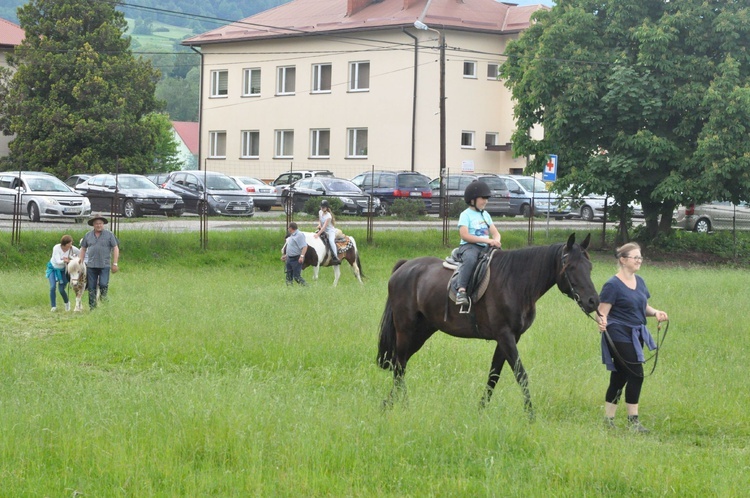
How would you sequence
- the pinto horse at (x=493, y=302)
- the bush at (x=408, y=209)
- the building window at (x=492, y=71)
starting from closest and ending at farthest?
the pinto horse at (x=493, y=302)
the bush at (x=408, y=209)
the building window at (x=492, y=71)

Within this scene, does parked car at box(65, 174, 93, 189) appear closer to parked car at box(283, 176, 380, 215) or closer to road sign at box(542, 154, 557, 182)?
parked car at box(283, 176, 380, 215)

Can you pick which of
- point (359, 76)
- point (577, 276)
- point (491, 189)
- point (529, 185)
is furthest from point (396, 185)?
point (577, 276)

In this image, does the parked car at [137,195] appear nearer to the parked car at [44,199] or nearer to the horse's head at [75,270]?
the parked car at [44,199]

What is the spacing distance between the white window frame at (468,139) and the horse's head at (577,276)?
45662mm

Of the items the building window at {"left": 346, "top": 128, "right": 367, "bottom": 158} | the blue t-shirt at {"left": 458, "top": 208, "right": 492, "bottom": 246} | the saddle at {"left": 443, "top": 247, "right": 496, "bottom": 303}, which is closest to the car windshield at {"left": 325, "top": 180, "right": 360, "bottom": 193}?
the building window at {"left": 346, "top": 128, "right": 367, "bottom": 158}

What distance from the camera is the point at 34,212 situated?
3331 cm

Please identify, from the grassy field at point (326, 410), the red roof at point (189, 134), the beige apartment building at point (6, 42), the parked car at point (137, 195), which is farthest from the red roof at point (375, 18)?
the red roof at point (189, 134)

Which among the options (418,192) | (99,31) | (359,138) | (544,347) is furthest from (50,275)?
(359,138)

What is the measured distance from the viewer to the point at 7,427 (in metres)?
8.26

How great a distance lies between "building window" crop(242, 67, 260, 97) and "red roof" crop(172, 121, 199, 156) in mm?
45980

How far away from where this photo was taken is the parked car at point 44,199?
108ft

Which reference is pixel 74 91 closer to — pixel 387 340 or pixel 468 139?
pixel 468 139

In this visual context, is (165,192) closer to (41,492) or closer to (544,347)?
Result: (544,347)

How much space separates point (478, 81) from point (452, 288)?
4568cm
